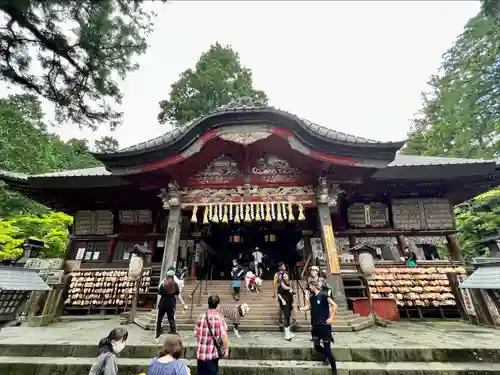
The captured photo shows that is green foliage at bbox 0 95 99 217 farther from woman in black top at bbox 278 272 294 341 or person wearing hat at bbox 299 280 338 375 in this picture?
person wearing hat at bbox 299 280 338 375

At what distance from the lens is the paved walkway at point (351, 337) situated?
559 centimetres

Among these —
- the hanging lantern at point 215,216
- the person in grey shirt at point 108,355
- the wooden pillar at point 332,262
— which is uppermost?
the hanging lantern at point 215,216

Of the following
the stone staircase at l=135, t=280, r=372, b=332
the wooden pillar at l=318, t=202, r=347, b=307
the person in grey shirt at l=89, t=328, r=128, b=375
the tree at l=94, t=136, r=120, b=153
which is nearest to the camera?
the person in grey shirt at l=89, t=328, r=128, b=375

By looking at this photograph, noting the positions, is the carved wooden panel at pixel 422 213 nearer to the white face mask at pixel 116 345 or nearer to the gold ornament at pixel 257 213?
the gold ornament at pixel 257 213

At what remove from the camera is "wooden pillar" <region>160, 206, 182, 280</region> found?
8227mm

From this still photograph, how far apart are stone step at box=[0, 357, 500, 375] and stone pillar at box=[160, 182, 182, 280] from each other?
3163 mm

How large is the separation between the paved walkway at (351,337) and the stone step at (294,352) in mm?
126

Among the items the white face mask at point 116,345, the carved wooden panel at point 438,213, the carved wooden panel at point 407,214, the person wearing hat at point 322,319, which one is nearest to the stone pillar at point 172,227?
the person wearing hat at point 322,319

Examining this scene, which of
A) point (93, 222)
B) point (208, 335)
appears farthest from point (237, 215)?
point (93, 222)

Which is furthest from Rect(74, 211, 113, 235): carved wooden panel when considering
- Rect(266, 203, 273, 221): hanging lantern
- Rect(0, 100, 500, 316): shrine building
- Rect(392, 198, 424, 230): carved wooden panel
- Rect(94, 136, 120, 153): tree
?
Rect(94, 136, 120, 153): tree

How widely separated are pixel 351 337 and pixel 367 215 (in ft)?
21.1

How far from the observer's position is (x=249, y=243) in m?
15.3

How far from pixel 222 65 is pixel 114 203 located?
19.1 metres

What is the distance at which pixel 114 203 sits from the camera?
12398 mm
